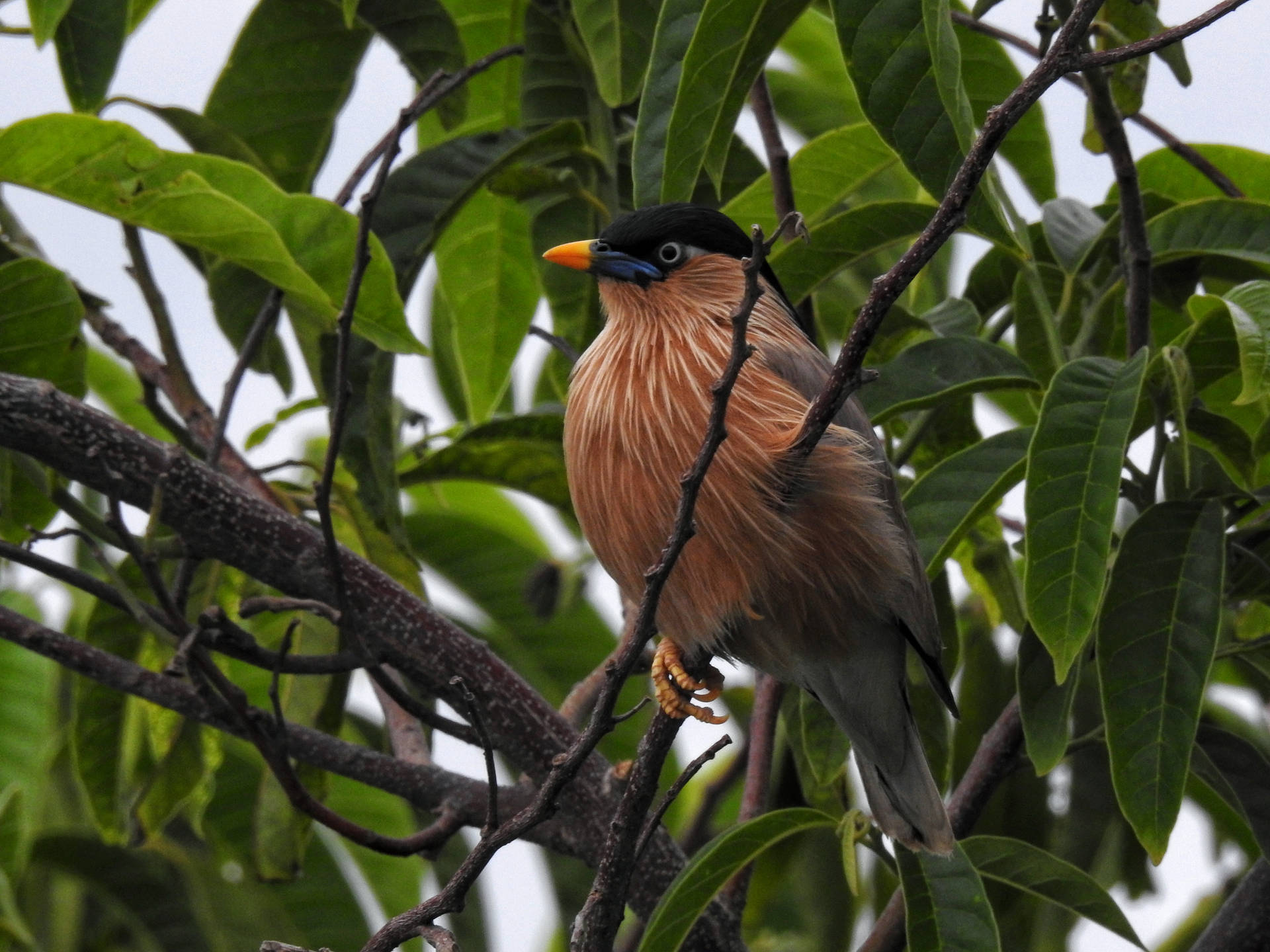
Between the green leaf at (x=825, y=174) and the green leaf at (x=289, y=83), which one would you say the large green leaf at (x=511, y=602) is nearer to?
the green leaf at (x=289, y=83)

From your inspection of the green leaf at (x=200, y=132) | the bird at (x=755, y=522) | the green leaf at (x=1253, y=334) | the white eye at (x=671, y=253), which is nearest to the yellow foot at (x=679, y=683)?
the bird at (x=755, y=522)

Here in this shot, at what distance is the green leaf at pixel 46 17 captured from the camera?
2.38 metres

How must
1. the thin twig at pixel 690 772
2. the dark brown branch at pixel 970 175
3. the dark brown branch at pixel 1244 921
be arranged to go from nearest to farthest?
the dark brown branch at pixel 970 175, the thin twig at pixel 690 772, the dark brown branch at pixel 1244 921

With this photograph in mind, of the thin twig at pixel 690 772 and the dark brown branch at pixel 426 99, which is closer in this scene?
the thin twig at pixel 690 772

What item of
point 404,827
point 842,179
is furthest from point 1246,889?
point 404,827

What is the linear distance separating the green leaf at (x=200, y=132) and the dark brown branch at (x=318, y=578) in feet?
2.93

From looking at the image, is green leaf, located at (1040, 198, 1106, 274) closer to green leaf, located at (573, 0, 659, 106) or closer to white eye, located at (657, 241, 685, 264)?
white eye, located at (657, 241, 685, 264)

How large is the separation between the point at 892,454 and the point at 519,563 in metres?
1.21

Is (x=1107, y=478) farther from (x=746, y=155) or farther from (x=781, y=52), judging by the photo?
(x=781, y=52)

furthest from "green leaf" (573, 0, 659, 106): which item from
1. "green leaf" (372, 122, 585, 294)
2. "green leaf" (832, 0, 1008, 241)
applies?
"green leaf" (832, 0, 1008, 241)

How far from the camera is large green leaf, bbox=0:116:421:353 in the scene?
7.68 feet

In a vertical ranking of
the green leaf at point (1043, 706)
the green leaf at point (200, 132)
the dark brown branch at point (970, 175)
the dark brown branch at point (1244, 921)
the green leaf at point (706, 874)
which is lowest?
the dark brown branch at point (1244, 921)

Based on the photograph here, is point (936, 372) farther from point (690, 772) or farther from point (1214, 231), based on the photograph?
point (690, 772)

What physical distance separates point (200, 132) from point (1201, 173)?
1987 mm
